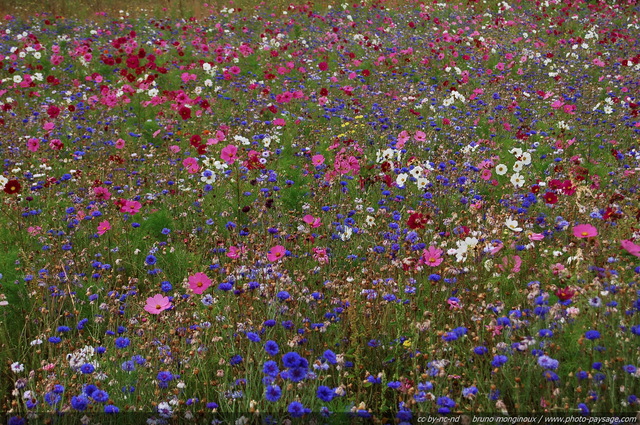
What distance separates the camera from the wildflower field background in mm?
1997

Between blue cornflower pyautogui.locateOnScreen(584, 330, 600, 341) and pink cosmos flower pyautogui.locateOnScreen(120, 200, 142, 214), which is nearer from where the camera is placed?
blue cornflower pyautogui.locateOnScreen(584, 330, 600, 341)

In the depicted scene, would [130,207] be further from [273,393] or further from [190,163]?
[273,393]

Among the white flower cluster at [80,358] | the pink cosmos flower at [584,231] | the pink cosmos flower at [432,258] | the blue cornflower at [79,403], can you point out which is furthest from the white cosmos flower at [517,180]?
the blue cornflower at [79,403]

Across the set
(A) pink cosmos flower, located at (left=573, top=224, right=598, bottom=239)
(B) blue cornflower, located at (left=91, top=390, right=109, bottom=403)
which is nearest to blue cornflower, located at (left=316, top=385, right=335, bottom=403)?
(B) blue cornflower, located at (left=91, top=390, right=109, bottom=403)

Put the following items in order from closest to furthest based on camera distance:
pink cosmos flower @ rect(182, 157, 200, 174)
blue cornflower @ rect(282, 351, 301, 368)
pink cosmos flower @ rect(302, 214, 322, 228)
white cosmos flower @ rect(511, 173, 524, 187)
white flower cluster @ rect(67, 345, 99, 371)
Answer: blue cornflower @ rect(282, 351, 301, 368), white flower cluster @ rect(67, 345, 99, 371), pink cosmos flower @ rect(302, 214, 322, 228), white cosmos flower @ rect(511, 173, 524, 187), pink cosmos flower @ rect(182, 157, 200, 174)

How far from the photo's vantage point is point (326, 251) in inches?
126

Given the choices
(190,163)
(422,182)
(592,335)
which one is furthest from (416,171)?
(592,335)

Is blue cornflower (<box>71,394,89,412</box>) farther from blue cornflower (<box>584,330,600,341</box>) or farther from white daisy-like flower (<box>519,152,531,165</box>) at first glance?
white daisy-like flower (<box>519,152,531,165</box>)

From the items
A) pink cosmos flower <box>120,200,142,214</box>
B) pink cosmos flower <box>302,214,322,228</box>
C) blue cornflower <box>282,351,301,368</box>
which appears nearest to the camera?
blue cornflower <box>282,351,301,368</box>

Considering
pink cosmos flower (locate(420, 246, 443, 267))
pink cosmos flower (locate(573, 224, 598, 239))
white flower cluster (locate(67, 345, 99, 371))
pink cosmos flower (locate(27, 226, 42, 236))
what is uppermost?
pink cosmos flower (locate(573, 224, 598, 239))

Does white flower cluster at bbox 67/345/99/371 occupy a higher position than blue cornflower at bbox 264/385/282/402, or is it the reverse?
blue cornflower at bbox 264/385/282/402

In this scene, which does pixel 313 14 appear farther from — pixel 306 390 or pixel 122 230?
pixel 306 390

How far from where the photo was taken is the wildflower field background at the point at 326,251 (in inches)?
78.6

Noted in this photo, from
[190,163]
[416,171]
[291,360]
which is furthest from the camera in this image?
[190,163]
